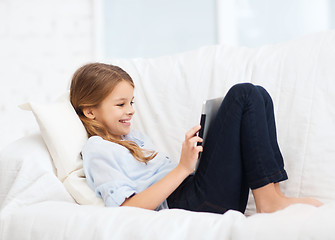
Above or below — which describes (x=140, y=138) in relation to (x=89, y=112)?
below

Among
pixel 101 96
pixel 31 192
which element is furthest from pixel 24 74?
pixel 31 192

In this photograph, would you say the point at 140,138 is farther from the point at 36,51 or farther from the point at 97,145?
the point at 36,51

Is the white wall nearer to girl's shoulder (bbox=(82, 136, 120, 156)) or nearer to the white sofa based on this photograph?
the white sofa

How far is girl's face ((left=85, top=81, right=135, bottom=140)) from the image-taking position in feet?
4.19

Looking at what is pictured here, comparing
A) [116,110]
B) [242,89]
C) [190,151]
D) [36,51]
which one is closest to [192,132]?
[190,151]

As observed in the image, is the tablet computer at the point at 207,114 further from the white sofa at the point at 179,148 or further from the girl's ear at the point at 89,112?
the girl's ear at the point at 89,112

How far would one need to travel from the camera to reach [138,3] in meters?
2.75


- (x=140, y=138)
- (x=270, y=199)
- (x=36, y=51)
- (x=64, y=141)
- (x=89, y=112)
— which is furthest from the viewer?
(x=36, y=51)

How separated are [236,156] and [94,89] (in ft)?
1.61

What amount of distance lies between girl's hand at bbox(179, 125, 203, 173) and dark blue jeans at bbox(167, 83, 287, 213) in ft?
0.24

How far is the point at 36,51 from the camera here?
2703mm

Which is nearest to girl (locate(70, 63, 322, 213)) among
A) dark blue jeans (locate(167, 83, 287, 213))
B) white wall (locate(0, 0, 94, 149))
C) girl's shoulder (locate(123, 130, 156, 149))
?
dark blue jeans (locate(167, 83, 287, 213))

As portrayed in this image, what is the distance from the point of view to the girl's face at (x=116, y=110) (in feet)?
4.19

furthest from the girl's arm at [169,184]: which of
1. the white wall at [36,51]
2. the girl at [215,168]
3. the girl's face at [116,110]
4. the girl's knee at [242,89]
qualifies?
the white wall at [36,51]
